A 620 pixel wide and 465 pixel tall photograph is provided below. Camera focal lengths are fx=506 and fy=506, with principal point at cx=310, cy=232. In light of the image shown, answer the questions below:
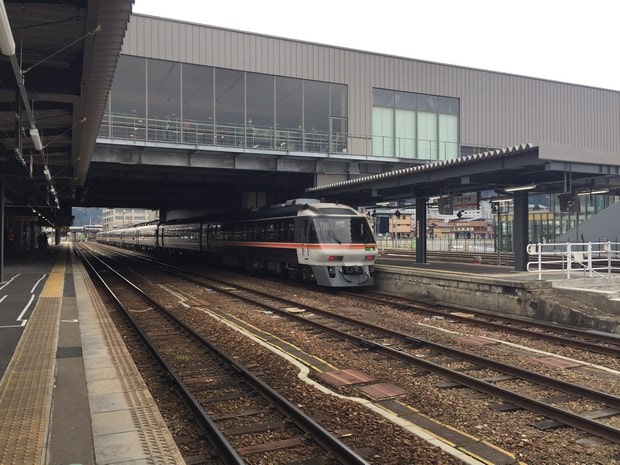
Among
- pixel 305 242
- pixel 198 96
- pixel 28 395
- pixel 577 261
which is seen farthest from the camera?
pixel 198 96

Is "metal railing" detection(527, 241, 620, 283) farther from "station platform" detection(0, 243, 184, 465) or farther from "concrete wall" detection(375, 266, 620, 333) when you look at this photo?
"station platform" detection(0, 243, 184, 465)

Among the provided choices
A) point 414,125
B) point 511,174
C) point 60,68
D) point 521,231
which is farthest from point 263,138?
point 60,68

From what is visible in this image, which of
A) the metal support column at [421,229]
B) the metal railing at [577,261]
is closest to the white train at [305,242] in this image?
the metal support column at [421,229]

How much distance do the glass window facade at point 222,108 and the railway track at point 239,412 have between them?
16702 millimetres

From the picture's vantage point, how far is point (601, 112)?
3616 cm

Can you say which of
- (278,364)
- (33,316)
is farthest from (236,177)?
(278,364)

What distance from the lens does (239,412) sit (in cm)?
565

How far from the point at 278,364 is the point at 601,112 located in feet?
122

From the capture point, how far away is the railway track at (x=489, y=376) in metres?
5.44

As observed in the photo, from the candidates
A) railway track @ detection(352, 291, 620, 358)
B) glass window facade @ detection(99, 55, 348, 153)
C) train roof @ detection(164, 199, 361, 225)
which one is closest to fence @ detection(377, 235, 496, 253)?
glass window facade @ detection(99, 55, 348, 153)

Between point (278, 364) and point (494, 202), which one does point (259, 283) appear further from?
point (278, 364)

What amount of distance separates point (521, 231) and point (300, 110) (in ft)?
49.9

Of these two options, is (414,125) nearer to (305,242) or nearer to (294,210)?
(294,210)

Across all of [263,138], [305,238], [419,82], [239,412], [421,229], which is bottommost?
[239,412]
